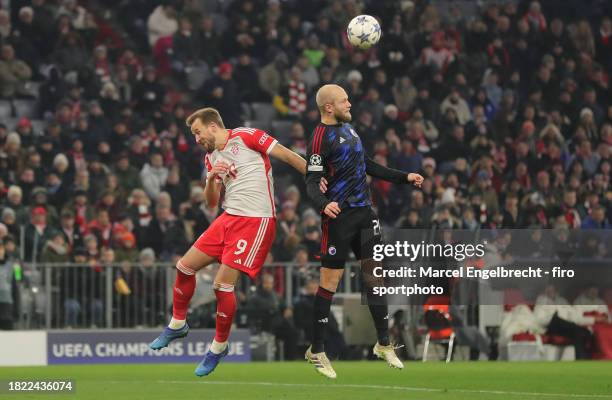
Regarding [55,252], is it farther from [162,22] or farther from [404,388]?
[404,388]

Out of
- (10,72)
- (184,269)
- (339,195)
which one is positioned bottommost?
(184,269)

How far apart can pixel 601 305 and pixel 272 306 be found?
4806 millimetres

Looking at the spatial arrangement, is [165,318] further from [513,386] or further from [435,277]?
[513,386]

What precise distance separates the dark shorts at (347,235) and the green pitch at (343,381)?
1.22 metres

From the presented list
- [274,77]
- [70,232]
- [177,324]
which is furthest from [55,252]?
[177,324]

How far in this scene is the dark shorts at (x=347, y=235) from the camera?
43.7 ft

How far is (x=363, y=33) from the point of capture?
15977mm

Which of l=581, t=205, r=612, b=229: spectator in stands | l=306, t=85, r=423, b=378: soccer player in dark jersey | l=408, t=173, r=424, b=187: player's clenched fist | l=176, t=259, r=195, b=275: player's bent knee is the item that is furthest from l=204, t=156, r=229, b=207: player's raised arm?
l=581, t=205, r=612, b=229: spectator in stands

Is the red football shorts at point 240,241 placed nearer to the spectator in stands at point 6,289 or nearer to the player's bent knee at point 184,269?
the player's bent knee at point 184,269

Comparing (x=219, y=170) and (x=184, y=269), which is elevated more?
(x=219, y=170)

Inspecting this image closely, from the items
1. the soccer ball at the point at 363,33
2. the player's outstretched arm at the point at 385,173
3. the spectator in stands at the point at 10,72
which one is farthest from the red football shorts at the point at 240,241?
the spectator in stands at the point at 10,72

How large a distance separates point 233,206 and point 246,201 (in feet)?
0.46

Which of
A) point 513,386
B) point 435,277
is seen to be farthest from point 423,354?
point 513,386

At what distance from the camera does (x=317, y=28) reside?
97.6ft
